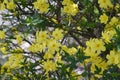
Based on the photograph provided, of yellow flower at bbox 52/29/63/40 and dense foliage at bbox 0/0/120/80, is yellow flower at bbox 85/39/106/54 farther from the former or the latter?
yellow flower at bbox 52/29/63/40

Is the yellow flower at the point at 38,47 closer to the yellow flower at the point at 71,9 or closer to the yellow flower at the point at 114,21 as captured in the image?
the yellow flower at the point at 71,9

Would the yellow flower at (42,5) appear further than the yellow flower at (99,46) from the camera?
Yes

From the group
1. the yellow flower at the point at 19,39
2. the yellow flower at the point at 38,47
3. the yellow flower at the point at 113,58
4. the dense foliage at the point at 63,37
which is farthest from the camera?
the yellow flower at the point at 19,39

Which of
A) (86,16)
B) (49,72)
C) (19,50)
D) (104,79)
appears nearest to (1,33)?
(19,50)

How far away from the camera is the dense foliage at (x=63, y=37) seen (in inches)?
81.1

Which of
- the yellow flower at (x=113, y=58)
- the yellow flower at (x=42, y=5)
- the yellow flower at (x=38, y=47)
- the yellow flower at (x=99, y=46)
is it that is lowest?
the yellow flower at (x=113, y=58)

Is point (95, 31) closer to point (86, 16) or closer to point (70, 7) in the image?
point (86, 16)

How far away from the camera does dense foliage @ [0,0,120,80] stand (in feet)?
6.76

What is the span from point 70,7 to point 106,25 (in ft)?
0.84

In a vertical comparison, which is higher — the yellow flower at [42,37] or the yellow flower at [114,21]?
the yellow flower at [114,21]

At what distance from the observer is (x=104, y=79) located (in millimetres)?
2205

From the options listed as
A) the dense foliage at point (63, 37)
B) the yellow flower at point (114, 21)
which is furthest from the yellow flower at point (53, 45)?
the yellow flower at point (114, 21)

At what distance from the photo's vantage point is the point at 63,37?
2326 mm

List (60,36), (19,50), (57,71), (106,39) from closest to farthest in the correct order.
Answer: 1. (106,39)
2. (60,36)
3. (57,71)
4. (19,50)
